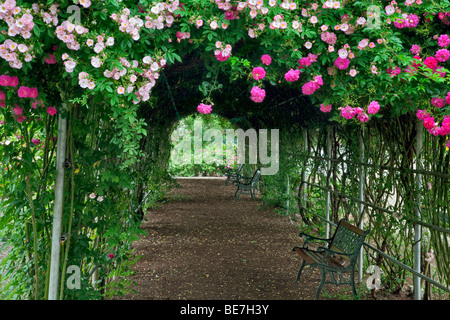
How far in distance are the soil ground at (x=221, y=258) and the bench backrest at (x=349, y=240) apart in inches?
16.0

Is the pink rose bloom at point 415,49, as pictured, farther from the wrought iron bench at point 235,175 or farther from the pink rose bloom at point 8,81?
the wrought iron bench at point 235,175

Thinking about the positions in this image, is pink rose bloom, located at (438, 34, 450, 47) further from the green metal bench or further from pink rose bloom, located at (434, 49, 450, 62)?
the green metal bench

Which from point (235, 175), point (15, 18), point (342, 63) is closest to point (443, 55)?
point (342, 63)

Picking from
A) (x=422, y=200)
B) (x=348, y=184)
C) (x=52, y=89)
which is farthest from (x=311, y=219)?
(x=52, y=89)

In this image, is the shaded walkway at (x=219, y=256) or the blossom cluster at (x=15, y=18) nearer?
the blossom cluster at (x=15, y=18)

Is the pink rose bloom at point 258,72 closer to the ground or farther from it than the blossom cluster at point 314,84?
farther from it

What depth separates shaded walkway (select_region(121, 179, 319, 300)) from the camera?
3805 mm

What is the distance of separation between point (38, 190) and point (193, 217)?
17.5ft

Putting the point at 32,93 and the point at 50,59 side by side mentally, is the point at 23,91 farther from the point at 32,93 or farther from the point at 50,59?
the point at 50,59

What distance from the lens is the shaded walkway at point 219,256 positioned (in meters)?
3.80

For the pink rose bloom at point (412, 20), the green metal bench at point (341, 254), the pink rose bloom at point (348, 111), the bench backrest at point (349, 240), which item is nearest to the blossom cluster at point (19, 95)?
the pink rose bloom at point (348, 111)

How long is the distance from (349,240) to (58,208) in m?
2.46

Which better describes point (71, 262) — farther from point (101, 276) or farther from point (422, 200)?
point (422, 200)

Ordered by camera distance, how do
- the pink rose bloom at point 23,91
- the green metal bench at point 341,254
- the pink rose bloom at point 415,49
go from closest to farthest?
the pink rose bloom at point 23,91 → the pink rose bloom at point 415,49 → the green metal bench at point 341,254
